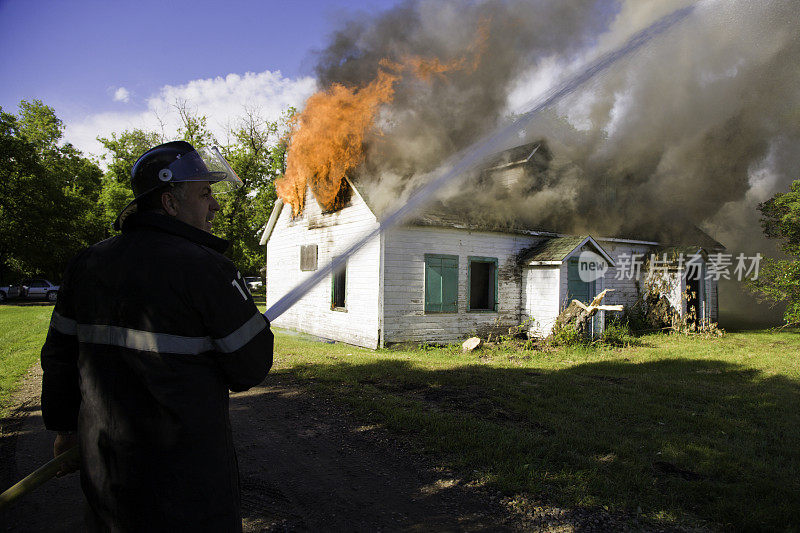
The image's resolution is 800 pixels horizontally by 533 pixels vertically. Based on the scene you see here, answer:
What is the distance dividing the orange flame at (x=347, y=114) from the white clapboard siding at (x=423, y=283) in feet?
8.93

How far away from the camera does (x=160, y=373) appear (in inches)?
68.7

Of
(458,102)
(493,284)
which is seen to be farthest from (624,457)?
(458,102)

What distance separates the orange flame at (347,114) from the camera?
12031 mm

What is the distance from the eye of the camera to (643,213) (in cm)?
1736

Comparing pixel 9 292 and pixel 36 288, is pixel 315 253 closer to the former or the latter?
pixel 9 292

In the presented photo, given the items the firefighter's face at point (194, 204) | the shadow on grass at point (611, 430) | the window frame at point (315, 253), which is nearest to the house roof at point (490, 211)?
the window frame at point (315, 253)

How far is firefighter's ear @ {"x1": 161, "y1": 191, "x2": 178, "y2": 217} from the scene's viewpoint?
6.96ft

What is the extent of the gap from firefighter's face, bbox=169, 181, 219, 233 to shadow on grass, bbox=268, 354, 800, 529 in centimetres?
349

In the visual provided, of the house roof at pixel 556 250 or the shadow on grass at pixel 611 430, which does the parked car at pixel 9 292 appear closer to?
the shadow on grass at pixel 611 430

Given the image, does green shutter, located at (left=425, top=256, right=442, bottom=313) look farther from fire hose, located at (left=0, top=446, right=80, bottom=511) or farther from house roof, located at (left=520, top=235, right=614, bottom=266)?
fire hose, located at (left=0, top=446, right=80, bottom=511)

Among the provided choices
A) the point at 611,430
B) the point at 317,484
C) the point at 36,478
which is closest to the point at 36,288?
the point at 317,484

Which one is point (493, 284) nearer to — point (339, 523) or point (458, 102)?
point (458, 102)

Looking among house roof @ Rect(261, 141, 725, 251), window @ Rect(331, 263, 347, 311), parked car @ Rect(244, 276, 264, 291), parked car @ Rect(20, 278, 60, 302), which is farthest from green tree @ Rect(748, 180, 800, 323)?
parked car @ Rect(244, 276, 264, 291)

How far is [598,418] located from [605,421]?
0.46 feet
